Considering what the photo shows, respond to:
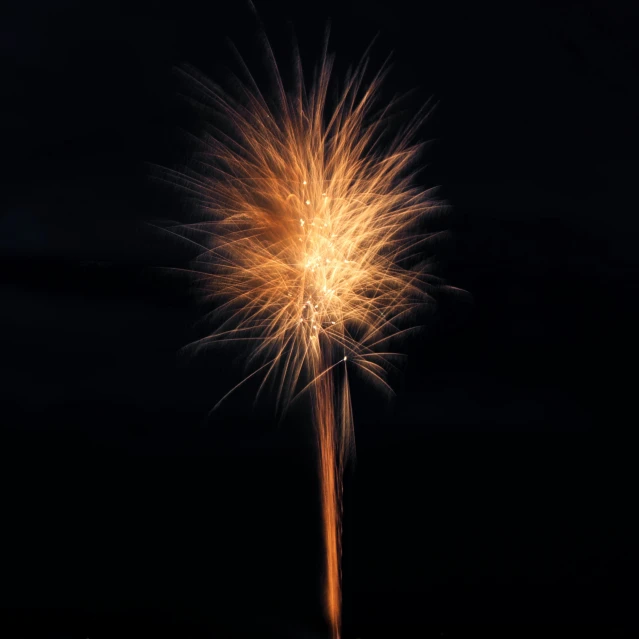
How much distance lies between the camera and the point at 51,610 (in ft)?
12.8

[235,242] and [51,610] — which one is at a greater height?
[235,242]

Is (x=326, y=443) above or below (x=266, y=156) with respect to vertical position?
below

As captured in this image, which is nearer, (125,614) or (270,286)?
(270,286)

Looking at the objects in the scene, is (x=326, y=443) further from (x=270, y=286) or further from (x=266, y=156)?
(x=266, y=156)

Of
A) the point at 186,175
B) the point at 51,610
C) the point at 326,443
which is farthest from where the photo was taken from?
the point at 51,610

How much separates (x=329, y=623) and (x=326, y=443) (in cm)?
129

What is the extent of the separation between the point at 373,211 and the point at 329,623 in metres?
2.69

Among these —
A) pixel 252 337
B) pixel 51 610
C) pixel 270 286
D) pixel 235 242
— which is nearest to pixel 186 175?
pixel 235 242

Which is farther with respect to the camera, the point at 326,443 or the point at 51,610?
the point at 51,610

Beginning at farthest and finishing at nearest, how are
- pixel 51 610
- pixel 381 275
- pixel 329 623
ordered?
pixel 51 610 → pixel 329 623 → pixel 381 275

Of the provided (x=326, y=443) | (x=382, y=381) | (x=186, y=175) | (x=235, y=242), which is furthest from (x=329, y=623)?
(x=186, y=175)

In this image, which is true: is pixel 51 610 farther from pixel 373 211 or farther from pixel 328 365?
pixel 373 211

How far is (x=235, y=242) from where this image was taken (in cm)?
295

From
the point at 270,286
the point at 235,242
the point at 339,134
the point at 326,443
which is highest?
the point at 339,134
